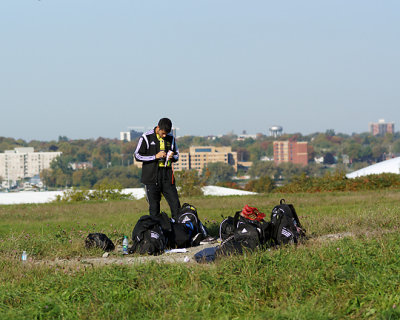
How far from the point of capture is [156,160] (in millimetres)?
9633

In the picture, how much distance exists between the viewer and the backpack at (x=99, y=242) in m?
8.73

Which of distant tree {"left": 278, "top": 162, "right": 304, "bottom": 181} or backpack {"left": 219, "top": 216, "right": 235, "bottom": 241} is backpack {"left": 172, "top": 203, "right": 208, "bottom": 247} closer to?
backpack {"left": 219, "top": 216, "right": 235, "bottom": 241}

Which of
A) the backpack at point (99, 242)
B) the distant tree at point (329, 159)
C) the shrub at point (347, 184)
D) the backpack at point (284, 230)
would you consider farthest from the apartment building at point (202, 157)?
the backpack at point (284, 230)

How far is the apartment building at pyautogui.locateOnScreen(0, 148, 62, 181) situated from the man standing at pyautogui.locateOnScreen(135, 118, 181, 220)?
12949cm

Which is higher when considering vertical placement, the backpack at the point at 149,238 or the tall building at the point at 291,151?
the backpack at the point at 149,238

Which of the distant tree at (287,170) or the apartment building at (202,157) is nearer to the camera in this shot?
the distant tree at (287,170)

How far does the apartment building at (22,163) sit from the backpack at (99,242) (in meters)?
130

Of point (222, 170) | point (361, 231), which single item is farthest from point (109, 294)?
point (222, 170)

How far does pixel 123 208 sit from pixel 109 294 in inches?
449

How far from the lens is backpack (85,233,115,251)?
8.73 meters

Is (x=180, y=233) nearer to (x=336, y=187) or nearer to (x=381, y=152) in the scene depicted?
(x=336, y=187)

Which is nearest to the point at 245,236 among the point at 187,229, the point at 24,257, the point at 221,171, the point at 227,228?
the point at 227,228

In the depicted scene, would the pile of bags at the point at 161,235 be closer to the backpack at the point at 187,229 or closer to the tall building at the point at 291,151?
the backpack at the point at 187,229

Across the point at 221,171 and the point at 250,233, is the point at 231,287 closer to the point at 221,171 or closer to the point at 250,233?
the point at 250,233
